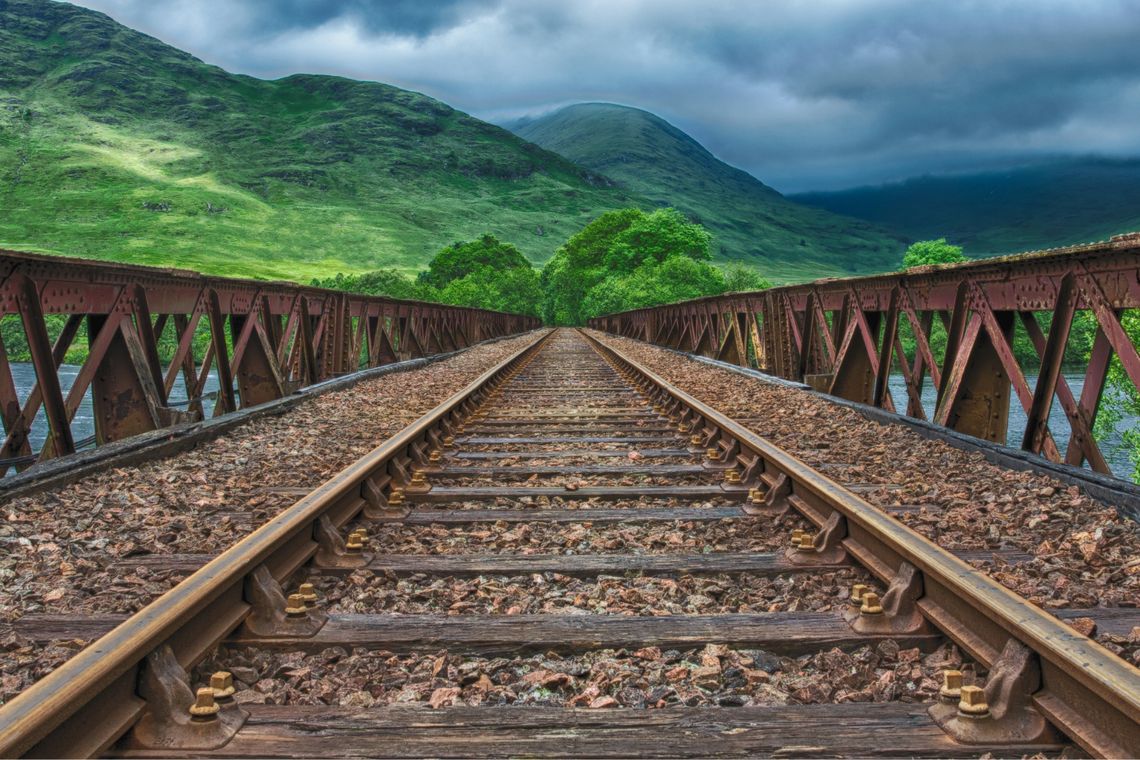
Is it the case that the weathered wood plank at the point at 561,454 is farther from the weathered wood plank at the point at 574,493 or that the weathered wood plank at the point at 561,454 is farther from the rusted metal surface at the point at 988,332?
the rusted metal surface at the point at 988,332

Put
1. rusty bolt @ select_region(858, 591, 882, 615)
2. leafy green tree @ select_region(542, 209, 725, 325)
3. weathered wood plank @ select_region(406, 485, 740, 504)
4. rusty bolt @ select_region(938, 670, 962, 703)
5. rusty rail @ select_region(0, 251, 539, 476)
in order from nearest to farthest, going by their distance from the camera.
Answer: rusty bolt @ select_region(938, 670, 962, 703) < rusty bolt @ select_region(858, 591, 882, 615) < weathered wood plank @ select_region(406, 485, 740, 504) < rusty rail @ select_region(0, 251, 539, 476) < leafy green tree @ select_region(542, 209, 725, 325)

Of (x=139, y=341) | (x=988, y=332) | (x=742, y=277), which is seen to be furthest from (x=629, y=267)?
(x=988, y=332)

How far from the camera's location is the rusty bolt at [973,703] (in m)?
2.37

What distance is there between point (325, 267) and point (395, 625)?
144 m

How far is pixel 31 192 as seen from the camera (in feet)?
496

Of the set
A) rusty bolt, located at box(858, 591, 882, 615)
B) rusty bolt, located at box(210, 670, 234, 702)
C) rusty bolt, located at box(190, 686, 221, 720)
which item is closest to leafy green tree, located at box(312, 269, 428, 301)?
rusty bolt, located at box(858, 591, 882, 615)

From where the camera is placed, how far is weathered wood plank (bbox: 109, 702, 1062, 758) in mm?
2273

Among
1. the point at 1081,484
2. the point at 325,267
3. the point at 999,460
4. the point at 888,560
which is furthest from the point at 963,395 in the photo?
the point at 325,267

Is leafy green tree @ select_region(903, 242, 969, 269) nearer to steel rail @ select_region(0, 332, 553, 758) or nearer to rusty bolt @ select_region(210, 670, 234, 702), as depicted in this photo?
steel rail @ select_region(0, 332, 553, 758)

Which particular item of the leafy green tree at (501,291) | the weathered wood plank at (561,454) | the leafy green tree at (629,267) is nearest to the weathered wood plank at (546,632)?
the weathered wood plank at (561,454)

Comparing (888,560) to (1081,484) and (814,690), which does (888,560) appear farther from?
(1081,484)

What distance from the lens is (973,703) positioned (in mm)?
2402

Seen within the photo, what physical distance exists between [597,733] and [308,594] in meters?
1.45

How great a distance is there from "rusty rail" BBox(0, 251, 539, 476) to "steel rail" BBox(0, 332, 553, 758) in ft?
11.3
